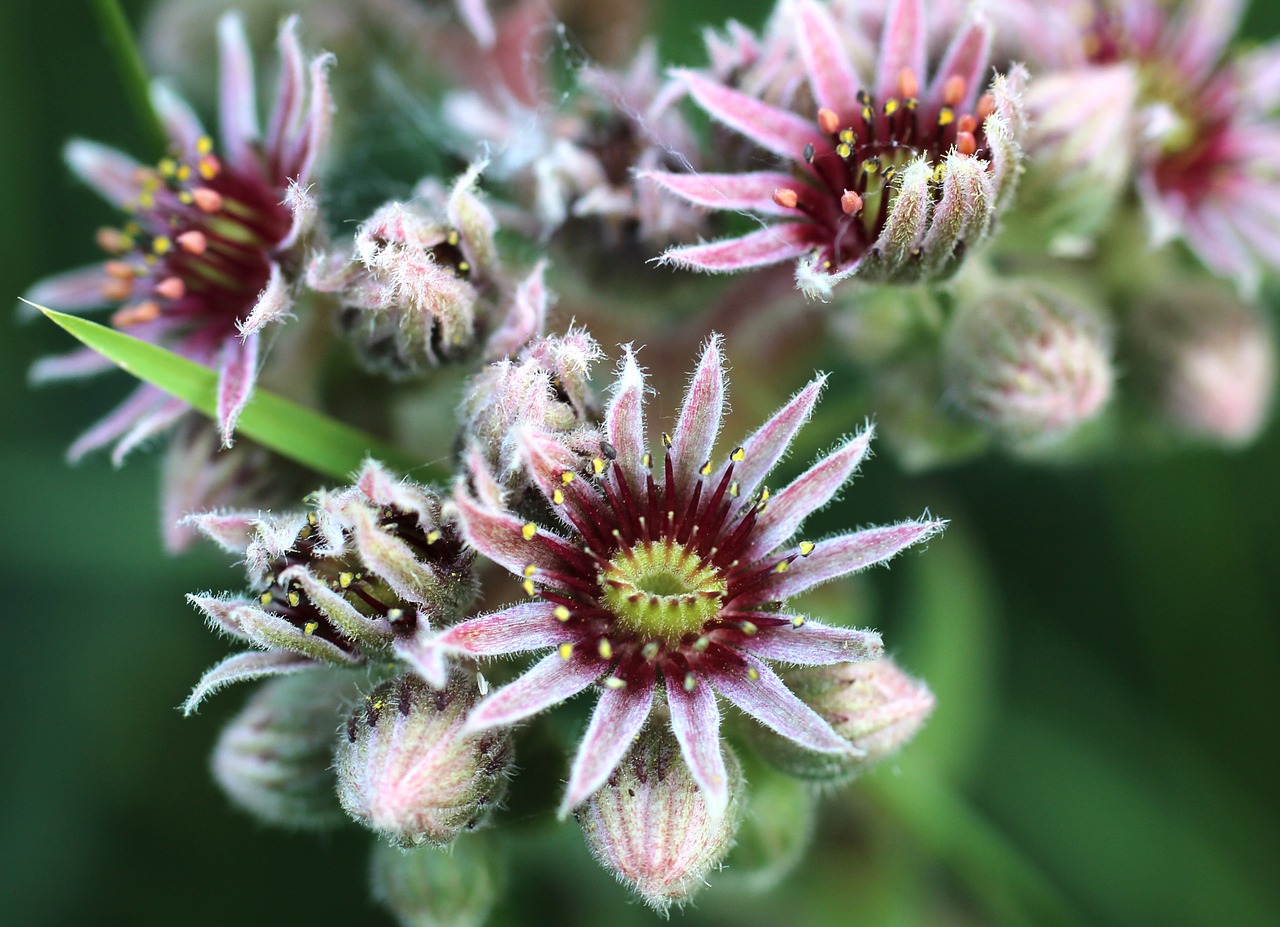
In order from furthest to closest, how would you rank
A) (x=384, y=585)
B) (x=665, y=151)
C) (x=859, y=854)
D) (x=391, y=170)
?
(x=391, y=170)
(x=859, y=854)
(x=665, y=151)
(x=384, y=585)

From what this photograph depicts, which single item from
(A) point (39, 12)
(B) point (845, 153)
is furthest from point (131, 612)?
(B) point (845, 153)

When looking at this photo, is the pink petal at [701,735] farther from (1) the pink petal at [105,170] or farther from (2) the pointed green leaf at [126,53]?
(1) the pink petal at [105,170]

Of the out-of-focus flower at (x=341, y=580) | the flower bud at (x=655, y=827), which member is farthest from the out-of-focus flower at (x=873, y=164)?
the flower bud at (x=655, y=827)

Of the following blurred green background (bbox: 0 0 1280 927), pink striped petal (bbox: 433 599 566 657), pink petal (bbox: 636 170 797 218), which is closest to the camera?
pink striped petal (bbox: 433 599 566 657)

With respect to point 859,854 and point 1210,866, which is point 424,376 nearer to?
point 859,854

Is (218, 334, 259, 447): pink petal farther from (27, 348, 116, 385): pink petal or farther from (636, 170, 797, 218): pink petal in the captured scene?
(636, 170, 797, 218): pink petal

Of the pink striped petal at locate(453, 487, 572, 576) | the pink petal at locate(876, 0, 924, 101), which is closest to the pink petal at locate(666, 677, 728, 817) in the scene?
the pink striped petal at locate(453, 487, 572, 576)
